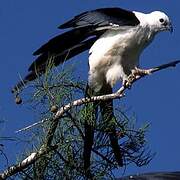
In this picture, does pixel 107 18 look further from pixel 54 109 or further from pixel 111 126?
pixel 54 109

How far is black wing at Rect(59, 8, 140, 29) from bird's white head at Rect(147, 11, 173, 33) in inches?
3.2

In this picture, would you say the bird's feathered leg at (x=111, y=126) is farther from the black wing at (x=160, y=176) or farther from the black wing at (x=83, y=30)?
the black wing at (x=160, y=176)

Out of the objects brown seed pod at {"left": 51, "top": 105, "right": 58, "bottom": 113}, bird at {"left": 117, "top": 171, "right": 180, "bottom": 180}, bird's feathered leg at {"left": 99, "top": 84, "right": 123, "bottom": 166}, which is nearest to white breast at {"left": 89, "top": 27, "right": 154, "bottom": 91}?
bird at {"left": 117, "top": 171, "right": 180, "bottom": 180}

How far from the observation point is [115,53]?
3295mm

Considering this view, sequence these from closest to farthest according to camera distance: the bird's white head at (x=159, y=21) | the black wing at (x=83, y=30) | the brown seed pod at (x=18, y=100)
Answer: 1. the brown seed pod at (x=18, y=100)
2. the black wing at (x=83, y=30)
3. the bird's white head at (x=159, y=21)

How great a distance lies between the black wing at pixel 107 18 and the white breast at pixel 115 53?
5cm

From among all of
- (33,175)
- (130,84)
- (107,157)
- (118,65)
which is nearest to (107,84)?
(118,65)

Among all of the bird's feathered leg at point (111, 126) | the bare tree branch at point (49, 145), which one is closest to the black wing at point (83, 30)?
the bird's feathered leg at point (111, 126)

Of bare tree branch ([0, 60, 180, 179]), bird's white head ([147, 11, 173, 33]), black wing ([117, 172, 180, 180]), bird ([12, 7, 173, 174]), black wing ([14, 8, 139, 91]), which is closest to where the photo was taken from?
bare tree branch ([0, 60, 180, 179])

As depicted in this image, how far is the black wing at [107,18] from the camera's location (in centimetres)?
328

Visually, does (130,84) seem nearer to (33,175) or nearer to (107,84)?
(33,175)

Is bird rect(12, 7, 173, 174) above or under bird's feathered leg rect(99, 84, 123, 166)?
above

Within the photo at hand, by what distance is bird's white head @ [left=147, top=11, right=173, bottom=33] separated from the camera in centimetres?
339

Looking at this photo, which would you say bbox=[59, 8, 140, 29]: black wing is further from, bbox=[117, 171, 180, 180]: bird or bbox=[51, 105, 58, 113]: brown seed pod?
bbox=[51, 105, 58, 113]: brown seed pod
